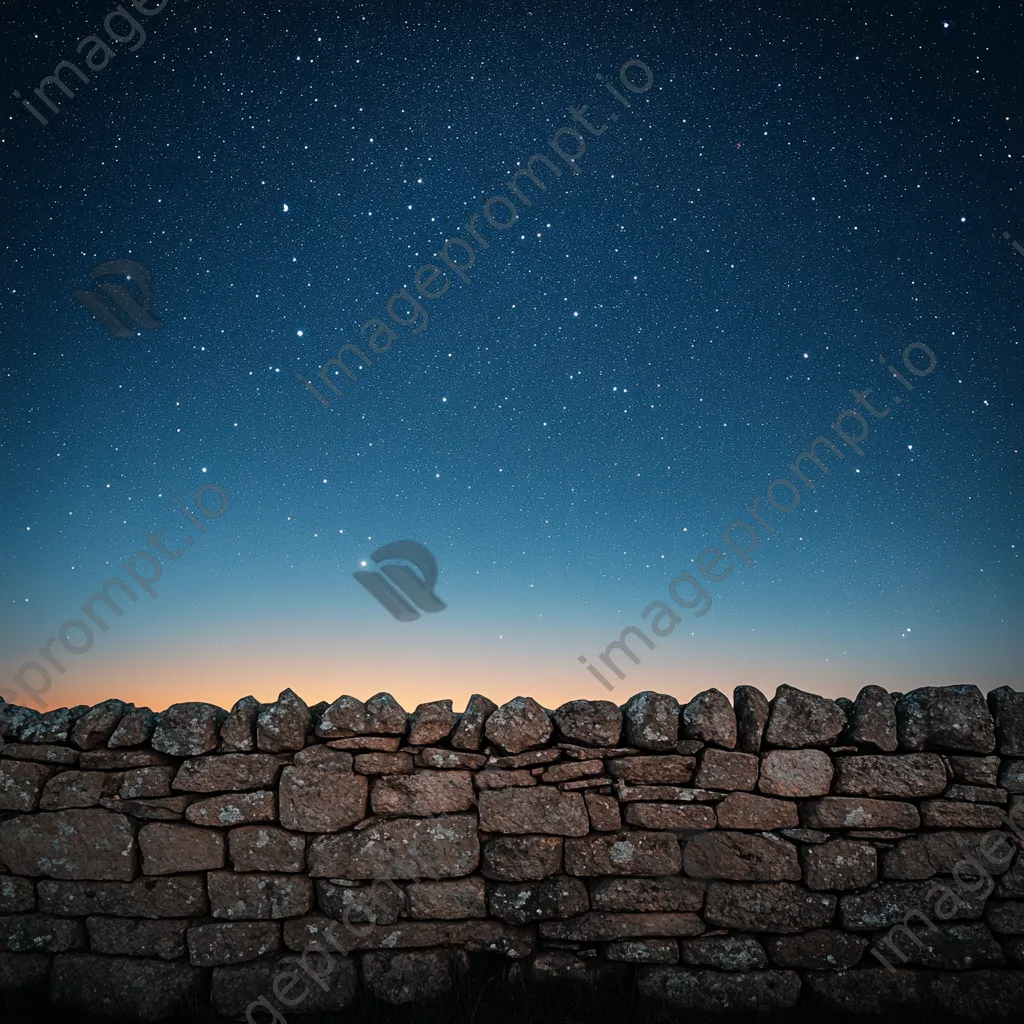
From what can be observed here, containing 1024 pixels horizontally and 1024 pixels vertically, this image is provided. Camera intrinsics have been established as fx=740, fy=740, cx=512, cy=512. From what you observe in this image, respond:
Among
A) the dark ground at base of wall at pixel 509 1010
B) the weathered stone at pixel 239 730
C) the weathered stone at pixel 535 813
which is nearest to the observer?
the dark ground at base of wall at pixel 509 1010

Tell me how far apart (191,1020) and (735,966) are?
348 cm

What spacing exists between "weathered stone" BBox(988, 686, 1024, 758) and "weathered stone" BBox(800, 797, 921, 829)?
30.3 inches

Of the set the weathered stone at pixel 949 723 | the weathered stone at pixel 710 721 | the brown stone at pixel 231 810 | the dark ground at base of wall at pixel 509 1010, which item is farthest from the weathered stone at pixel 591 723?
the brown stone at pixel 231 810

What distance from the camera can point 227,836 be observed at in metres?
4.98

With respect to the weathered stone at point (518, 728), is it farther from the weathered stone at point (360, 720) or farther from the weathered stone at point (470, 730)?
the weathered stone at point (360, 720)

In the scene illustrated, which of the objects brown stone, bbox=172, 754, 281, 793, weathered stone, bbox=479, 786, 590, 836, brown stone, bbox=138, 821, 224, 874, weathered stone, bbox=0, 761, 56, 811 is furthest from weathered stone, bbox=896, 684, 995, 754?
weathered stone, bbox=0, 761, 56, 811

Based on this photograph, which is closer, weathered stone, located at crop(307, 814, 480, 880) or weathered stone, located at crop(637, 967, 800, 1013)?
weathered stone, located at crop(637, 967, 800, 1013)

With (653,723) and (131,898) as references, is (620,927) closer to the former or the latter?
Result: (653,723)

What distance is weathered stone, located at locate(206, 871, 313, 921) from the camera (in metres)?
4.86

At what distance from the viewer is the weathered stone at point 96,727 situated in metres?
5.09

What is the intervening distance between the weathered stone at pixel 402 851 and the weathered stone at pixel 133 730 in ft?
4.57

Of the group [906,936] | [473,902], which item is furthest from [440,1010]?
[906,936]

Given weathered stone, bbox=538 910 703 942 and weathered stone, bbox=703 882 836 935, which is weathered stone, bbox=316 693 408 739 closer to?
weathered stone, bbox=538 910 703 942

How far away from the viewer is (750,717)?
503cm
